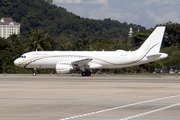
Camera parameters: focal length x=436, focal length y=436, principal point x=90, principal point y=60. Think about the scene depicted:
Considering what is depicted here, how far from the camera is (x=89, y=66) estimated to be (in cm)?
5816

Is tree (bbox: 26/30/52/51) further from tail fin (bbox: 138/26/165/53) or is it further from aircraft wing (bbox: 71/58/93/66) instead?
tail fin (bbox: 138/26/165/53)

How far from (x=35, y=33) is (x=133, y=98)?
60.1 meters

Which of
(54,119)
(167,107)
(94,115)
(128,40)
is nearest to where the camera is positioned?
(54,119)

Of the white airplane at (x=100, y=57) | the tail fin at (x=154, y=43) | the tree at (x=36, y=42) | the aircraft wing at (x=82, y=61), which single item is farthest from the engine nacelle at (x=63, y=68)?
the tree at (x=36, y=42)


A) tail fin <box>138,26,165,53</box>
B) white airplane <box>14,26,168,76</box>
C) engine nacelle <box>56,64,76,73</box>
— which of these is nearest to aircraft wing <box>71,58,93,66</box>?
white airplane <box>14,26,168,76</box>

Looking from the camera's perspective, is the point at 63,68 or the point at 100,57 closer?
the point at 63,68

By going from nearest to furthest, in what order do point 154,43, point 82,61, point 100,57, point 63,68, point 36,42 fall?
point 63,68
point 82,61
point 154,43
point 100,57
point 36,42

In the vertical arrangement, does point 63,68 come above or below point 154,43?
below

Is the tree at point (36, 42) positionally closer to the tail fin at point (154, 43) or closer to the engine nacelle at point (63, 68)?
the engine nacelle at point (63, 68)

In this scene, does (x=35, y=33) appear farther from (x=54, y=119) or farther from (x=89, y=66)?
(x=54, y=119)

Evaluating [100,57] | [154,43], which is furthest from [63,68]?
[154,43]

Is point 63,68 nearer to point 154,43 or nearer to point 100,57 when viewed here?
point 100,57

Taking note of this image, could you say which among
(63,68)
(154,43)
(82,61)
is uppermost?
(154,43)

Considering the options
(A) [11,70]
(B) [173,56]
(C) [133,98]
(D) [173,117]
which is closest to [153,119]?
(D) [173,117]
